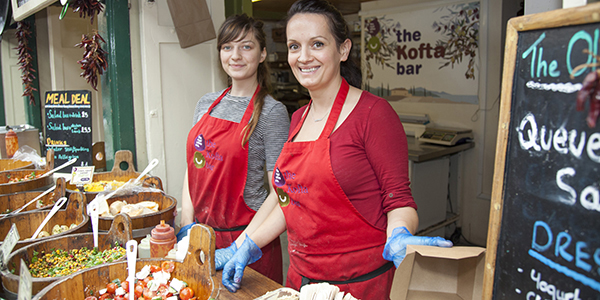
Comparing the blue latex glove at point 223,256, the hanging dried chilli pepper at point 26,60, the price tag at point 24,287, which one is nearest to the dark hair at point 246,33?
the blue latex glove at point 223,256

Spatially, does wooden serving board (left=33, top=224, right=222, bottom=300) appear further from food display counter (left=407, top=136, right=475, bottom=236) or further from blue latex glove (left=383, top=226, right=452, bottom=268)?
food display counter (left=407, top=136, right=475, bottom=236)

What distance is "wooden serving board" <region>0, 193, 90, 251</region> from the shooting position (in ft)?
6.52

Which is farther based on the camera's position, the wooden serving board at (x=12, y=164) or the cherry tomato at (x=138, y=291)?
the wooden serving board at (x=12, y=164)

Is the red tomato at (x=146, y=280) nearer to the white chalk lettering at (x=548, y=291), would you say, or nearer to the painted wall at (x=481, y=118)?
the white chalk lettering at (x=548, y=291)

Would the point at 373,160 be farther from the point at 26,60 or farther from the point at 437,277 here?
the point at 26,60

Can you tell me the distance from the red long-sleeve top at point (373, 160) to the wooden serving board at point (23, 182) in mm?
2018

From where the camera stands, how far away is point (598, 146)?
75 centimetres

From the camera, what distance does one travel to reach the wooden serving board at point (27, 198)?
7.83ft

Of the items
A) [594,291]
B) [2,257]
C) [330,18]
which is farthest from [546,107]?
[2,257]

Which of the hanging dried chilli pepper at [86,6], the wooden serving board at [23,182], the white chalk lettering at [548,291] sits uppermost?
the hanging dried chilli pepper at [86,6]

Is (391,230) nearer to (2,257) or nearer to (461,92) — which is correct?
(2,257)

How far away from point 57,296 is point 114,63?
2.14 meters

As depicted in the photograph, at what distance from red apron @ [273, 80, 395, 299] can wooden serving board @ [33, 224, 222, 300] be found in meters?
0.39

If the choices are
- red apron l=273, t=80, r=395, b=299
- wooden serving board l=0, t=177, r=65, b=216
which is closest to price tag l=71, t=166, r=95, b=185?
wooden serving board l=0, t=177, r=65, b=216
